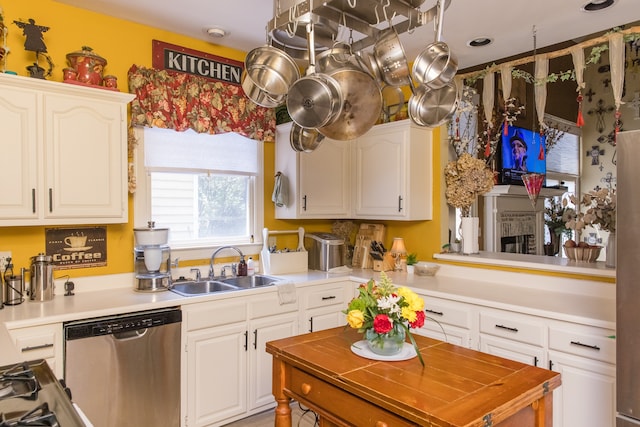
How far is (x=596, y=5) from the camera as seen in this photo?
2.63 m

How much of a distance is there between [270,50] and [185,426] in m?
2.23

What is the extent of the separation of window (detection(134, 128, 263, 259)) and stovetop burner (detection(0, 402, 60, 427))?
1.97m

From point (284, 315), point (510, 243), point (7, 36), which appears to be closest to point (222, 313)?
point (284, 315)

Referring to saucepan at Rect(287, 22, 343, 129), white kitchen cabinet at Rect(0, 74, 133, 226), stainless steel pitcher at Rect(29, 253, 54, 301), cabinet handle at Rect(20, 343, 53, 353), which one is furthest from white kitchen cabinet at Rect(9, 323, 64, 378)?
saucepan at Rect(287, 22, 343, 129)

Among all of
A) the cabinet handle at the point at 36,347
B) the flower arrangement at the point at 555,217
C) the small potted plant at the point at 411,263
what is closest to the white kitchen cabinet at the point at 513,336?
the small potted plant at the point at 411,263

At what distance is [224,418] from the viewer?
2885 millimetres

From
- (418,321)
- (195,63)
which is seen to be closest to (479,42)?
(195,63)

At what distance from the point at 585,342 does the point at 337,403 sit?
142cm

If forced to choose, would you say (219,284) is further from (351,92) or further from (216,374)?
(351,92)

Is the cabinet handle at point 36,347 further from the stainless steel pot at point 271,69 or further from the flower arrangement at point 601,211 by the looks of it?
the flower arrangement at point 601,211

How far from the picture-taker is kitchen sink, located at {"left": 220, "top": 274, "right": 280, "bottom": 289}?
3.41 m

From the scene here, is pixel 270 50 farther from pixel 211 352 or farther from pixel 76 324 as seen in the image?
pixel 211 352

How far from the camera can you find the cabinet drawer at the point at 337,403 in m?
1.51

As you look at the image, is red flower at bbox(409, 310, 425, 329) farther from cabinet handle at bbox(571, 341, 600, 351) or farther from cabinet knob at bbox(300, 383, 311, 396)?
cabinet handle at bbox(571, 341, 600, 351)
